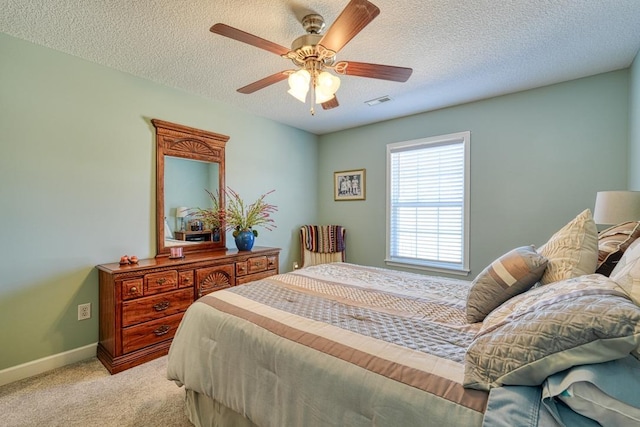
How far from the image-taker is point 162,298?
8.10ft

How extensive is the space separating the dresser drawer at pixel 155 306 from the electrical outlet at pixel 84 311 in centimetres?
48

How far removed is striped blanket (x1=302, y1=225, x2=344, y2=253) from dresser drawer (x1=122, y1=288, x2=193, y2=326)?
1.96 m

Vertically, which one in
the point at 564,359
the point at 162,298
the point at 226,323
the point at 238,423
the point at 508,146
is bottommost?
Result: the point at 238,423

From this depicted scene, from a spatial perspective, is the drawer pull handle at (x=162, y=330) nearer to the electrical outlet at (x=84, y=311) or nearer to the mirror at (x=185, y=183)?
the electrical outlet at (x=84, y=311)

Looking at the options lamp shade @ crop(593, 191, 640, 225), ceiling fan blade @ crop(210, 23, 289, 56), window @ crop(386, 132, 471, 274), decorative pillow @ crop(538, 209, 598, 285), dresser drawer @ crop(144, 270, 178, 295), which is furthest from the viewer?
window @ crop(386, 132, 471, 274)

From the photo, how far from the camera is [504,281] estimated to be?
129 cm

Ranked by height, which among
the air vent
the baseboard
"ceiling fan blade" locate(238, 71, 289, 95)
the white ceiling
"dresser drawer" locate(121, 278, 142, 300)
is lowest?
the baseboard

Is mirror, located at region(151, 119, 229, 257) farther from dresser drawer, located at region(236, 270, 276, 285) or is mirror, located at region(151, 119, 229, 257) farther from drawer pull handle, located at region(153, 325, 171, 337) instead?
drawer pull handle, located at region(153, 325, 171, 337)

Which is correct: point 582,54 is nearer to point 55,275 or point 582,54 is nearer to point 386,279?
point 386,279

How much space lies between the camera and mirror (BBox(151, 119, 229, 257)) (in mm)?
2881

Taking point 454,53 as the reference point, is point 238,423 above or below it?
below

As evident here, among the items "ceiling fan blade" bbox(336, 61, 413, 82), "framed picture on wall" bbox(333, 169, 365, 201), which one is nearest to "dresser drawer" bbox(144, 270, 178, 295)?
"ceiling fan blade" bbox(336, 61, 413, 82)

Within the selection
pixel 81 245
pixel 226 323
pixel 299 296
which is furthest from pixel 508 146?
pixel 81 245

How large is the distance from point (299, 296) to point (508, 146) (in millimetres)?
2798
